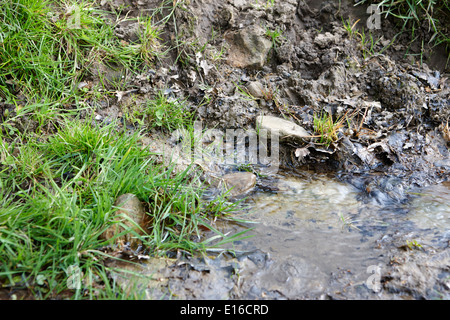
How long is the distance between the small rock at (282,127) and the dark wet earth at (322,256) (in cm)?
62

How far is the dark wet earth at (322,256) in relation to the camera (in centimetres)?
219

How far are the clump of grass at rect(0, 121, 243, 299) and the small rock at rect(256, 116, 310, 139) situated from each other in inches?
37.4

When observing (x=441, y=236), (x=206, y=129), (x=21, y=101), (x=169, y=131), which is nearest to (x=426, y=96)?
(x=441, y=236)

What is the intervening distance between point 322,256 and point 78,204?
1748mm

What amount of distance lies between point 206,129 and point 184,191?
978 millimetres

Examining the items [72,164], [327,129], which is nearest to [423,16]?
[327,129]

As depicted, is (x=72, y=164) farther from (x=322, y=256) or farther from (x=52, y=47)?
(x=322, y=256)

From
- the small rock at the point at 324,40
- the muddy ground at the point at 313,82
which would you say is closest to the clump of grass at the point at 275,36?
the muddy ground at the point at 313,82

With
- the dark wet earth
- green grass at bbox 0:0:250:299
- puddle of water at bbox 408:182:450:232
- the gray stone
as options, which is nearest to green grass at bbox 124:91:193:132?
green grass at bbox 0:0:250:299

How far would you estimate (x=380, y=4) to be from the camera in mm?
4027

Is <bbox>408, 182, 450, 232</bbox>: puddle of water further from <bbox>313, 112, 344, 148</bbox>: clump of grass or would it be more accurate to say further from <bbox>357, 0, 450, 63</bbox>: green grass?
<bbox>357, 0, 450, 63</bbox>: green grass

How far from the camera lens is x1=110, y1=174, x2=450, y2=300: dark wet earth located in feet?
7.17

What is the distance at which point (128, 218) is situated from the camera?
2.39m
